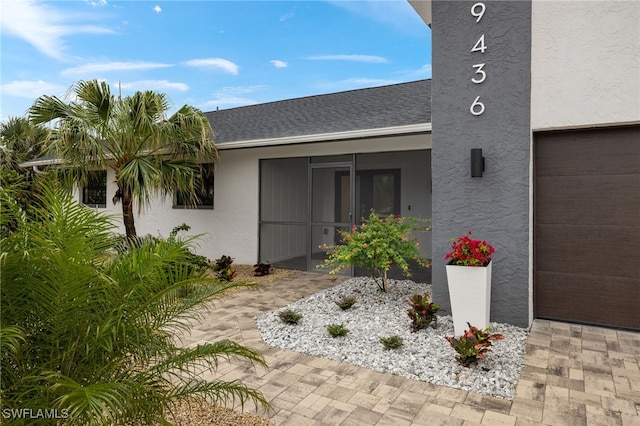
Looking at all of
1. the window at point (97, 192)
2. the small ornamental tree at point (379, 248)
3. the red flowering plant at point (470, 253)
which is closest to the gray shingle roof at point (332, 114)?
the small ornamental tree at point (379, 248)

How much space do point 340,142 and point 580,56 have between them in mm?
4282

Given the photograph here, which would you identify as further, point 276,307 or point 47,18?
point 47,18

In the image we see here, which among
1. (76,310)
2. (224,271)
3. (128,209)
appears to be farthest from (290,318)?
(128,209)

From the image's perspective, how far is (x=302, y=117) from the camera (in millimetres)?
9078

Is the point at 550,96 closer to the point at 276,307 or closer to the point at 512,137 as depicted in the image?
the point at 512,137

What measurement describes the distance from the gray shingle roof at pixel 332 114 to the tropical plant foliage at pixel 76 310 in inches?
214

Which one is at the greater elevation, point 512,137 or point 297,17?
point 297,17

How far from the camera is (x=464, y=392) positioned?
9.84 feet

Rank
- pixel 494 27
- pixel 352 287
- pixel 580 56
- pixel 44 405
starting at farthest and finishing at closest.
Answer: pixel 352 287, pixel 494 27, pixel 580 56, pixel 44 405

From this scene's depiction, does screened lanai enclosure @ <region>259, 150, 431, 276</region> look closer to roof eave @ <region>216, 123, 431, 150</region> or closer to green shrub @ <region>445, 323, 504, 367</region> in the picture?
roof eave @ <region>216, 123, 431, 150</region>

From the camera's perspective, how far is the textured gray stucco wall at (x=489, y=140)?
449cm

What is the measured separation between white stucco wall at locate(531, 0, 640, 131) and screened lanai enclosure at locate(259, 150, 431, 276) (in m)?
2.94

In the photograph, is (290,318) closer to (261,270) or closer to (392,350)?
(392,350)

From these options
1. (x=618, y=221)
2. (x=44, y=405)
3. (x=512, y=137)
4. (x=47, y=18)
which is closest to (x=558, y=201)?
(x=618, y=221)
